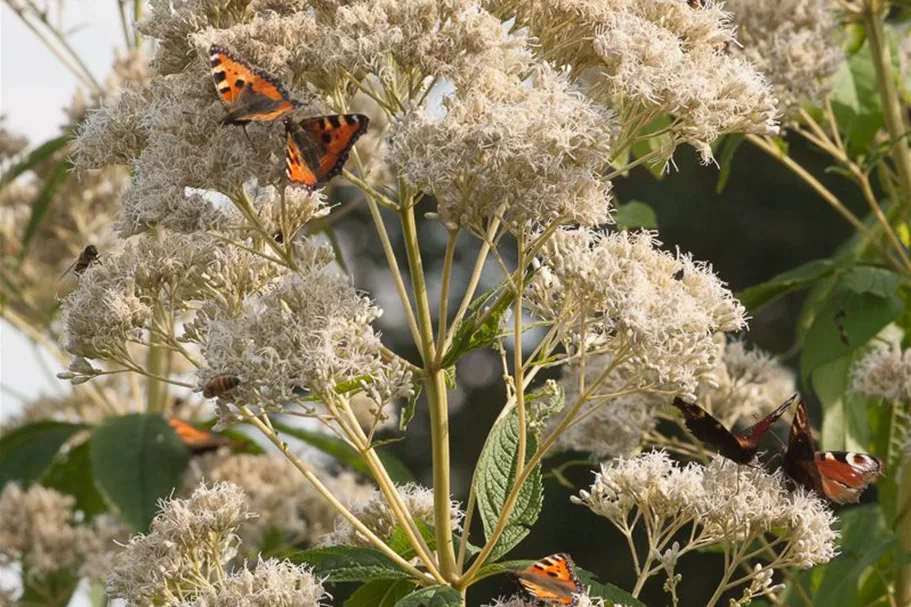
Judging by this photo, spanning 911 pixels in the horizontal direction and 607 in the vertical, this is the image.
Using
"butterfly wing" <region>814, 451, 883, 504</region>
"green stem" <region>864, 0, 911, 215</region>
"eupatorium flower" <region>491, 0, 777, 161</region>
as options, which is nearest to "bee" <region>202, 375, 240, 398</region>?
"eupatorium flower" <region>491, 0, 777, 161</region>

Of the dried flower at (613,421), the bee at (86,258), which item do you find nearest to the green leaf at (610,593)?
the bee at (86,258)

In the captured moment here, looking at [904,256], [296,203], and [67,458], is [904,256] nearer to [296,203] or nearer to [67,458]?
[296,203]

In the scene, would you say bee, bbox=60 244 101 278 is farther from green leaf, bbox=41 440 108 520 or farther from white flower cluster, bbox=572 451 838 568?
green leaf, bbox=41 440 108 520

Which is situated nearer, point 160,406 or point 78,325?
point 78,325

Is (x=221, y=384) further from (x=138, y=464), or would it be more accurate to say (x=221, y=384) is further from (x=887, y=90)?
(x=887, y=90)

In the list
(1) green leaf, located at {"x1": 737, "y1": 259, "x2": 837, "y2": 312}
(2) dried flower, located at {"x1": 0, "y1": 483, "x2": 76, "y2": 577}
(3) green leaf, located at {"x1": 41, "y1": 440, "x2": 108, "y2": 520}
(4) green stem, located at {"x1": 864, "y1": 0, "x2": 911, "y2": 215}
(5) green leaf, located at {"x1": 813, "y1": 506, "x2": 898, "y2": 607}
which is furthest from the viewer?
(2) dried flower, located at {"x1": 0, "y1": 483, "x2": 76, "y2": 577}

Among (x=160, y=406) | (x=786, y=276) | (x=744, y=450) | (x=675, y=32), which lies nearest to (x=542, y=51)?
(x=675, y=32)

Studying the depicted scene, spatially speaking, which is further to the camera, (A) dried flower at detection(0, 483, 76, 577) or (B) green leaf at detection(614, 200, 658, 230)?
(A) dried flower at detection(0, 483, 76, 577)
